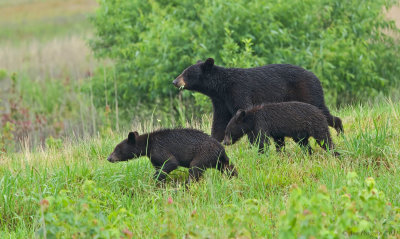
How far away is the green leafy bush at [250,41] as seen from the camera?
1295 cm

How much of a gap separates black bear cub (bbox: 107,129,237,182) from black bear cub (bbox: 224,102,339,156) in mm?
774

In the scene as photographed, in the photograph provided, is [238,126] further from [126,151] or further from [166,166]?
[126,151]

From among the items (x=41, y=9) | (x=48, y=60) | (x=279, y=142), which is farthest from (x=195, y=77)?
(x=41, y=9)

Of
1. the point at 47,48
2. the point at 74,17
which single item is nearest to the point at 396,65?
the point at 47,48

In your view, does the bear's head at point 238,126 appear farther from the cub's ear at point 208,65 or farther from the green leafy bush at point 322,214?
the green leafy bush at point 322,214

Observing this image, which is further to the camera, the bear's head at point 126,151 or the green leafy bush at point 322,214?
the bear's head at point 126,151

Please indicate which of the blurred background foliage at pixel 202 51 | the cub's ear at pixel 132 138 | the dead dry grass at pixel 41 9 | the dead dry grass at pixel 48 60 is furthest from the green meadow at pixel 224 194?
the dead dry grass at pixel 41 9

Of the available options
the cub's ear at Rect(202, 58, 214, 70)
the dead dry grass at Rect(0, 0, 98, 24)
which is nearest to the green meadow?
the cub's ear at Rect(202, 58, 214, 70)

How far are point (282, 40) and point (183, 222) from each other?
909 centimetres

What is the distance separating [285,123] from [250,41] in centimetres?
679

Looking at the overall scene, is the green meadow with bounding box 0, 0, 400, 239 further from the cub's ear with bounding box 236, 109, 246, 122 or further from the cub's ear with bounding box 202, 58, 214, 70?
the cub's ear with bounding box 202, 58, 214, 70

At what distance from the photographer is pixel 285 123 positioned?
6801 millimetres

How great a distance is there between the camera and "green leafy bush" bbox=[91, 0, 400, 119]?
12945 mm

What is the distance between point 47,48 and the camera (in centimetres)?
2369
